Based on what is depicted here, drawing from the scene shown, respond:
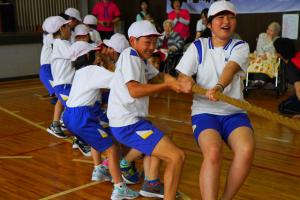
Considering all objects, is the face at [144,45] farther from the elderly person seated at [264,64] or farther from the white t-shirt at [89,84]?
the elderly person seated at [264,64]

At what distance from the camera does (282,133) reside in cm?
458

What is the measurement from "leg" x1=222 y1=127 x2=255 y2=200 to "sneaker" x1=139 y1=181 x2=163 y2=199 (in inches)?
25.2

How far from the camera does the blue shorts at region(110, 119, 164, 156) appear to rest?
8.47 ft

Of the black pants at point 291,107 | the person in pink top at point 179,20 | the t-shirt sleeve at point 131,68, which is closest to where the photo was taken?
the t-shirt sleeve at point 131,68

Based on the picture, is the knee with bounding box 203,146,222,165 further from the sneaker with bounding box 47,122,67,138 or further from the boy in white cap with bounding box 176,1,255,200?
the sneaker with bounding box 47,122,67,138

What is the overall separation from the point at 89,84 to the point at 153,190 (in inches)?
34.3

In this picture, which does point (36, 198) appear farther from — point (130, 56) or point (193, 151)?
point (193, 151)

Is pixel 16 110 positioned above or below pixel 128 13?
below

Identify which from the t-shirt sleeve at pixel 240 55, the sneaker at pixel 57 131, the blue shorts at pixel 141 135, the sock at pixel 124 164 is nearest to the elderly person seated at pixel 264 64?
the sneaker at pixel 57 131

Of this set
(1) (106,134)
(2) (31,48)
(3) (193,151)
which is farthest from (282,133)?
(2) (31,48)

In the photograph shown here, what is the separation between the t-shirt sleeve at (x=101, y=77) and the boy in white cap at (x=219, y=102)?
603 mm

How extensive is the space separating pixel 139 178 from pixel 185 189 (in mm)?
412

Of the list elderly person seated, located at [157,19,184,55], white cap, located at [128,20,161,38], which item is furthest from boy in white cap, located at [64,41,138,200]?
elderly person seated, located at [157,19,184,55]

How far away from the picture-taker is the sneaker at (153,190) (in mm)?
2945
